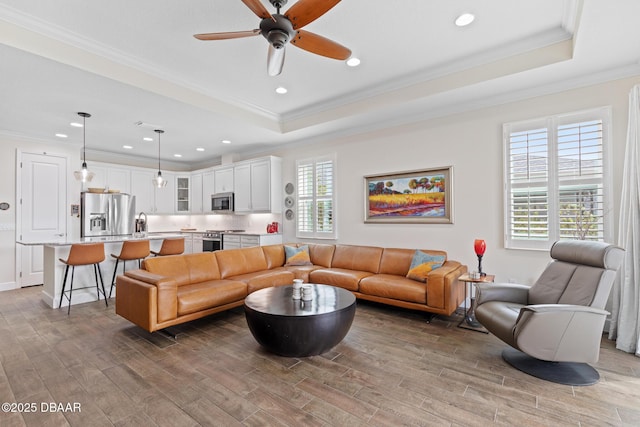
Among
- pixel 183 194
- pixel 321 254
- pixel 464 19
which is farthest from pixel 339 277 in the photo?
pixel 183 194

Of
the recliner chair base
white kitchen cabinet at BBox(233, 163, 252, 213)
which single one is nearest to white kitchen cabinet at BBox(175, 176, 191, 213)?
white kitchen cabinet at BBox(233, 163, 252, 213)

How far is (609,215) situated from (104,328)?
572 cm

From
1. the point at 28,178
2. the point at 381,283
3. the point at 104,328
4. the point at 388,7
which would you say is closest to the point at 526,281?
the point at 381,283

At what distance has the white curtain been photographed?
2.86 m

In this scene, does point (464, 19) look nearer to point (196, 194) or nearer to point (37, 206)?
point (196, 194)

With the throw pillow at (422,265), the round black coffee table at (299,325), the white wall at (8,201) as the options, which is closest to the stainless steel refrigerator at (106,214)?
the white wall at (8,201)

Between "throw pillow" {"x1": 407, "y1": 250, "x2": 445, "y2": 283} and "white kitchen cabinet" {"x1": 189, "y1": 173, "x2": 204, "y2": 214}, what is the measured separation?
228 inches

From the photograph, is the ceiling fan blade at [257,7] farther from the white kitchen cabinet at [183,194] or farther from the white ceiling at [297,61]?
the white kitchen cabinet at [183,194]

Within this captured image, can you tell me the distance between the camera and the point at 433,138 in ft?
14.7

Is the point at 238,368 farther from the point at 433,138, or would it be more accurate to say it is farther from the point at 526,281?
the point at 433,138

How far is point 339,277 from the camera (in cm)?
432

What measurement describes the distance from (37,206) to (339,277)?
19.4 ft

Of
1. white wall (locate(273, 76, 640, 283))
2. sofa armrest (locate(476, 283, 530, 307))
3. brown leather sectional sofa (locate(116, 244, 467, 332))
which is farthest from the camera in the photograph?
white wall (locate(273, 76, 640, 283))

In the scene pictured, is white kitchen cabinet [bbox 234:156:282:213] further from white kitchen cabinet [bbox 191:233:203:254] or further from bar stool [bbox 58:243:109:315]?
bar stool [bbox 58:243:109:315]
